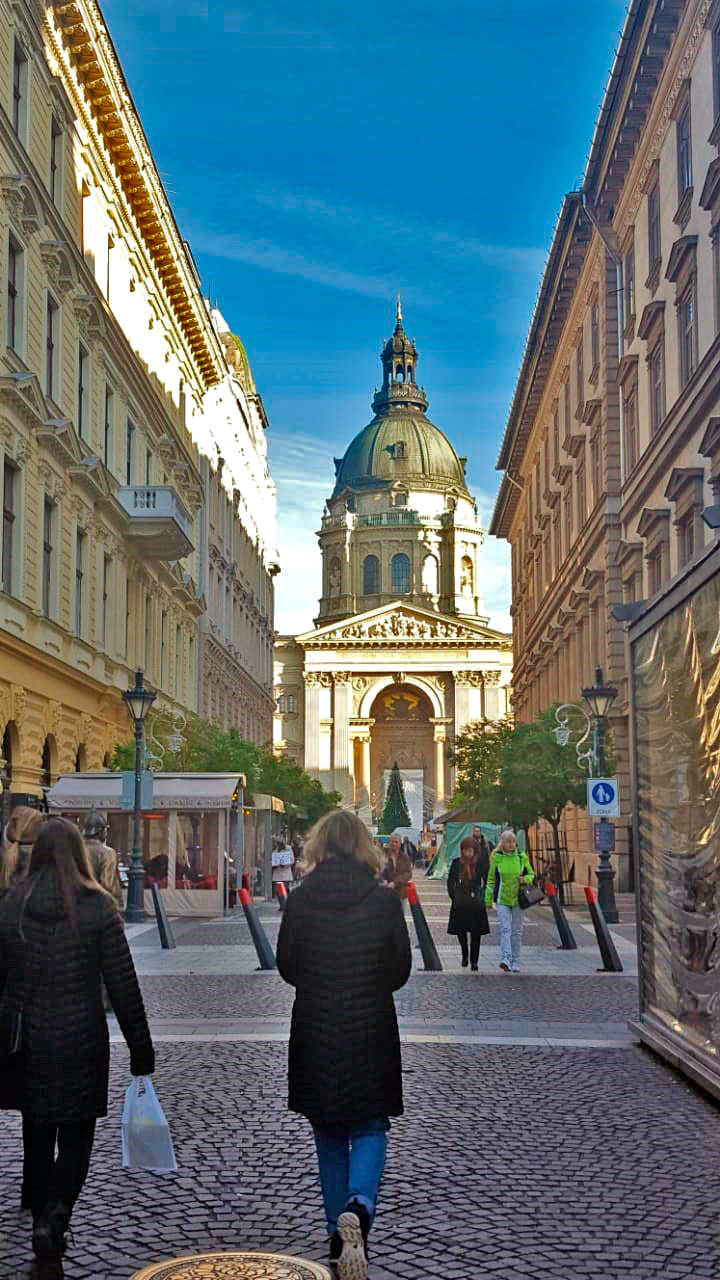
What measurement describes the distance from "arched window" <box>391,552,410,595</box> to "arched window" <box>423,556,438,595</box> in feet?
4.91

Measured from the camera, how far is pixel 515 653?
71.8 metres

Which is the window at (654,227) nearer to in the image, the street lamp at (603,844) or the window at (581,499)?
the street lamp at (603,844)

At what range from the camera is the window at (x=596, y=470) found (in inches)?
1556

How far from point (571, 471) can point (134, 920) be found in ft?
76.0

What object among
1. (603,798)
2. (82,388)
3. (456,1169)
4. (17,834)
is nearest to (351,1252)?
(456,1169)

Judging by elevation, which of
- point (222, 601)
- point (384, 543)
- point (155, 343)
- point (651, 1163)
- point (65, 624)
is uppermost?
point (384, 543)

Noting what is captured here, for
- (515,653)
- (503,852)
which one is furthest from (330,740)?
(503,852)

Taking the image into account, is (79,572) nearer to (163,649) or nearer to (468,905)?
(163,649)

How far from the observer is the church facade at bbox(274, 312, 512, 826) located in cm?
11919

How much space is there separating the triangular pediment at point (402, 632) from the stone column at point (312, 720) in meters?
2.77

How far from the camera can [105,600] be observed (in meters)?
35.2

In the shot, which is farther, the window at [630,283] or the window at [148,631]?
the window at [148,631]

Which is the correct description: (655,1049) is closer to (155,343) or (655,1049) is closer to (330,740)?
(155,343)

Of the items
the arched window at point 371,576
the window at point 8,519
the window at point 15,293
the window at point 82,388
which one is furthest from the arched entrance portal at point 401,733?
the window at point 15,293
